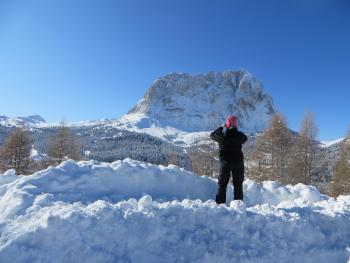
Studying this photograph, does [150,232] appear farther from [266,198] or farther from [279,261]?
[266,198]

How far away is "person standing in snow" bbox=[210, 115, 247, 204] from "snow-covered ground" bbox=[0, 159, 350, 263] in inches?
64.4

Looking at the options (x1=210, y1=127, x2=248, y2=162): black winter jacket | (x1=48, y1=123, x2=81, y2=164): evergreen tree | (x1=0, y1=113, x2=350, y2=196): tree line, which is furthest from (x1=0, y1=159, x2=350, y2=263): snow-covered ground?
(x1=48, y1=123, x2=81, y2=164): evergreen tree

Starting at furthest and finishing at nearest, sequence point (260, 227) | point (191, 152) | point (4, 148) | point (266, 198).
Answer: point (191, 152)
point (4, 148)
point (266, 198)
point (260, 227)

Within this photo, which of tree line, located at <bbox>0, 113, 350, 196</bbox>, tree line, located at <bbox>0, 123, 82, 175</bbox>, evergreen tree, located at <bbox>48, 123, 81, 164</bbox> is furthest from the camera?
evergreen tree, located at <bbox>48, 123, 81, 164</bbox>

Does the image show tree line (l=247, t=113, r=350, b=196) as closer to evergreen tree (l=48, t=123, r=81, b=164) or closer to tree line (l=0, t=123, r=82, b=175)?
evergreen tree (l=48, t=123, r=81, b=164)

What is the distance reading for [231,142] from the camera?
9.06m

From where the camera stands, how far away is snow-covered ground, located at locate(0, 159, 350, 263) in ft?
18.4

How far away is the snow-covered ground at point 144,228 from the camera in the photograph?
18.4 feet

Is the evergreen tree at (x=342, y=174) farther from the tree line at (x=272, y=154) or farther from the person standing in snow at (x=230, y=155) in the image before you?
the person standing in snow at (x=230, y=155)

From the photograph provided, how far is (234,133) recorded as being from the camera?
9.10 metres

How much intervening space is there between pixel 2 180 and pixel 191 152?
1100 inches

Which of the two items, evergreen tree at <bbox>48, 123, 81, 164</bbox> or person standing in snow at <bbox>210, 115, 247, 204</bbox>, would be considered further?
evergreen tree at <bbox>48, 123, 81, 164</bbox>

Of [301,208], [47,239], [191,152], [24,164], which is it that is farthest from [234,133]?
[191,152]

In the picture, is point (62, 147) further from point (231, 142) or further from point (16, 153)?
point (231, 142)
